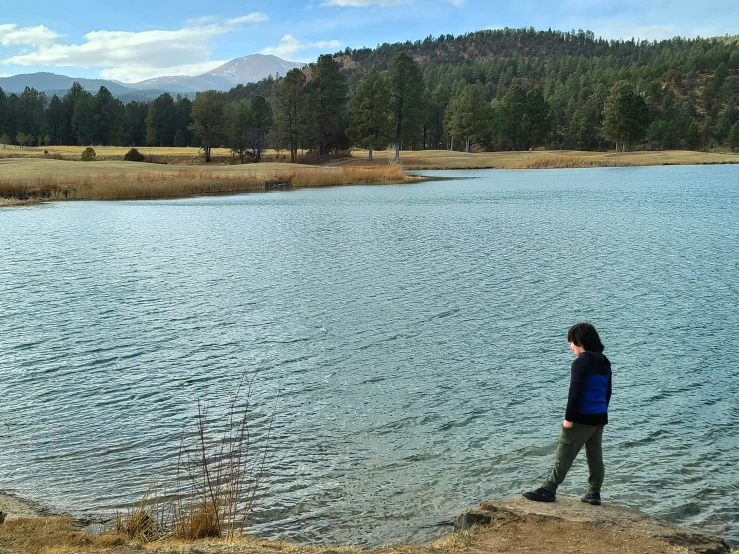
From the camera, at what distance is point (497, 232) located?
3203 cm

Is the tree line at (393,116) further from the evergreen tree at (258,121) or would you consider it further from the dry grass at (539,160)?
the dry grass at (539,160)

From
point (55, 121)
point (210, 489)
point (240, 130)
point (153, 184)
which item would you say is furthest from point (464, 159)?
point (210, 489)

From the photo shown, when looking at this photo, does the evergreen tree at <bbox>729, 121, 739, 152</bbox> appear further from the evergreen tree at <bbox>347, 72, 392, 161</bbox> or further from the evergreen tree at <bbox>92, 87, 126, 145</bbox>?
the evergreen tree at <bbox>92, 87, 126, 145</bbox>

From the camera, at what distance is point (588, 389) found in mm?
6891

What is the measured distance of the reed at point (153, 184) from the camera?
5434cm

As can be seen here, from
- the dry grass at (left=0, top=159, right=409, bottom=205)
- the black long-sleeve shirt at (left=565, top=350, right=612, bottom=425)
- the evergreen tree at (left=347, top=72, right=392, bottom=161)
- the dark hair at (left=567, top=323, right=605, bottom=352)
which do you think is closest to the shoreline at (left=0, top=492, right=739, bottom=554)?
the black long-sleeve shirt at (left=565, top=350, right=612, bottom=425)

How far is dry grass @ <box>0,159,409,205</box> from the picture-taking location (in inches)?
2162

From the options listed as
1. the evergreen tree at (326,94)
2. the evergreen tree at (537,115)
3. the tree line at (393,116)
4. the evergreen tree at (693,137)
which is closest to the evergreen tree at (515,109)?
the tree line at (393,116)

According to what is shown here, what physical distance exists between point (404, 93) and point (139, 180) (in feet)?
186

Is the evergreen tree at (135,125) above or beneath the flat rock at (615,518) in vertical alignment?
above

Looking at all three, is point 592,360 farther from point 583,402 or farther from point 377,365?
point 377,365

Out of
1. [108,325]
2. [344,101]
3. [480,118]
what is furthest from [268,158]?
[108,325]

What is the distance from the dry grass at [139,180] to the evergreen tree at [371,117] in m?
25.5

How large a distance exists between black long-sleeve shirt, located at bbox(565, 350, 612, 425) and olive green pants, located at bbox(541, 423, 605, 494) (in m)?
0.12
